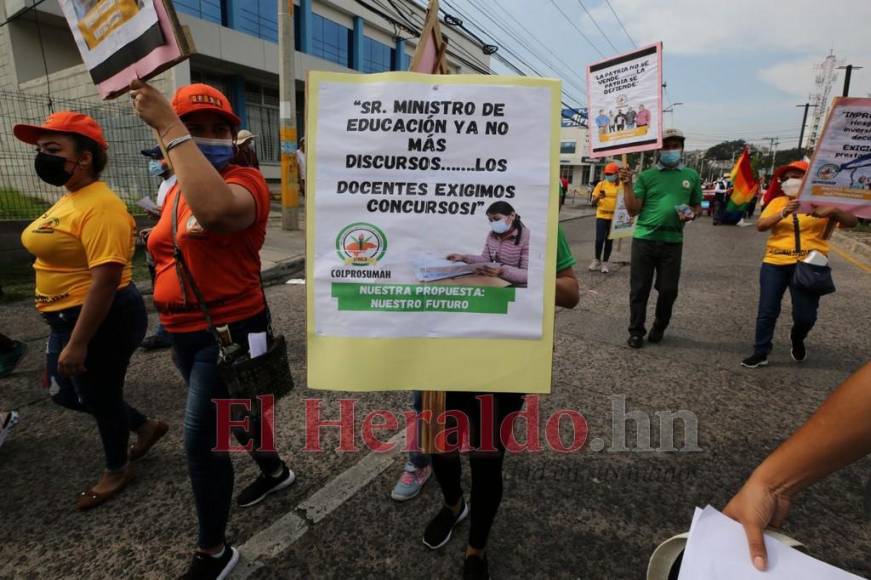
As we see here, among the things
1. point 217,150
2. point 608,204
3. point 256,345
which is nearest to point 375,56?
point 608,204

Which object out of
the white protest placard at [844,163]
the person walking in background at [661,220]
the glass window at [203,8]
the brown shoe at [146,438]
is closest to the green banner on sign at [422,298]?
the brown shoe at [146,438]

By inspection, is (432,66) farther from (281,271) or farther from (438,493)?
(281,271)

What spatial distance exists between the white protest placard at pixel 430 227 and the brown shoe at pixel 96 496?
1.65 metres

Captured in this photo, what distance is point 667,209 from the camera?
4582mm

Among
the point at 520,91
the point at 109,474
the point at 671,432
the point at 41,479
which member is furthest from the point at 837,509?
the point at 41,479

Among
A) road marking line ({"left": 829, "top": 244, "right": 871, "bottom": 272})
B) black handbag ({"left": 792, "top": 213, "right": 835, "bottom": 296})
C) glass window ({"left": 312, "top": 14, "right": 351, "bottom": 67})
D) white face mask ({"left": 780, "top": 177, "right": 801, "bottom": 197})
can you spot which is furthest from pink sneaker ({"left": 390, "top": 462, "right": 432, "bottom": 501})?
glass window ({"left": 312, "top": 14, "right": 351, "bottom": 67})

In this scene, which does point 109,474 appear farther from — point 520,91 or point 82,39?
point 520,91

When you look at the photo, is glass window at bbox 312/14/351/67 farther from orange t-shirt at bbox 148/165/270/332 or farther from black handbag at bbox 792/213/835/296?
orange t-shirt at bbox 148/165/270/332

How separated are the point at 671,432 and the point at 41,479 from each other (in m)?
3.61

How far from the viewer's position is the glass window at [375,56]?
2439cm

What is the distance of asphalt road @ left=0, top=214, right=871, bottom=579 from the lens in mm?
2119

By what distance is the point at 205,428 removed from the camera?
1869mm

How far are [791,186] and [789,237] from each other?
423mm

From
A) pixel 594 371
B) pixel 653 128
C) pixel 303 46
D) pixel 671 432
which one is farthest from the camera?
pixel 303 46
